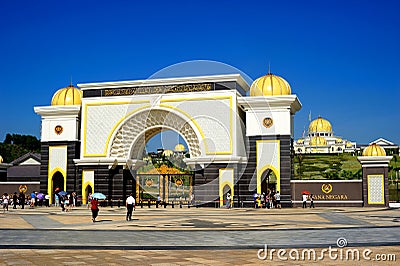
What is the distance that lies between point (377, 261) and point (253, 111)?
2223 centimetres

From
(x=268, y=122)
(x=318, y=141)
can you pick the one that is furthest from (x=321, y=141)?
(x=268, y=122)

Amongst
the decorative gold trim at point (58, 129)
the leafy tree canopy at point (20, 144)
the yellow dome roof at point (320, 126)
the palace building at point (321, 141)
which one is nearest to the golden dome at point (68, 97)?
the decorative gold trim at point (58, 129)

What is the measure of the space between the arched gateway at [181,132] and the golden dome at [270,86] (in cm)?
6

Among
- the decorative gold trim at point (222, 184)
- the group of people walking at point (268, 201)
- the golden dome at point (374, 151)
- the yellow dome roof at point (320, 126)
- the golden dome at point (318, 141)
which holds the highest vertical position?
the yellow dome roof at point (320, 126)

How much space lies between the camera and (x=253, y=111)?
102ft

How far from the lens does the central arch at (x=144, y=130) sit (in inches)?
1271

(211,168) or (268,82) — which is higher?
(268,82)

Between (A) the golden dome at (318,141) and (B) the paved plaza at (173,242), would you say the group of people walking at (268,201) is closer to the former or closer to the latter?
(B) the paved plaza at (173,242)

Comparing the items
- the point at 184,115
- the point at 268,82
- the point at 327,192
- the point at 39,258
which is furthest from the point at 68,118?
the point at 39,258

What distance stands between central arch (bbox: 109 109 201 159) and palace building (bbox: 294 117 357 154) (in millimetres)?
62353

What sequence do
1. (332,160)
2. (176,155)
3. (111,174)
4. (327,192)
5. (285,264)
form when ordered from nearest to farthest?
(285,264), (327,192), (111,174), (176,155), (332,160)

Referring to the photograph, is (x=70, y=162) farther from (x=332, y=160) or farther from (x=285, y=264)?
(x=332, y=160)

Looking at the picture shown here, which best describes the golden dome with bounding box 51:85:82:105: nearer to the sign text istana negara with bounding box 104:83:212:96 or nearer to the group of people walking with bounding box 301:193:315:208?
the sign text istana negara with bounding box 104:83:212:96

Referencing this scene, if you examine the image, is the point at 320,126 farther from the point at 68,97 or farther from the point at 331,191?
the point at 68,97
